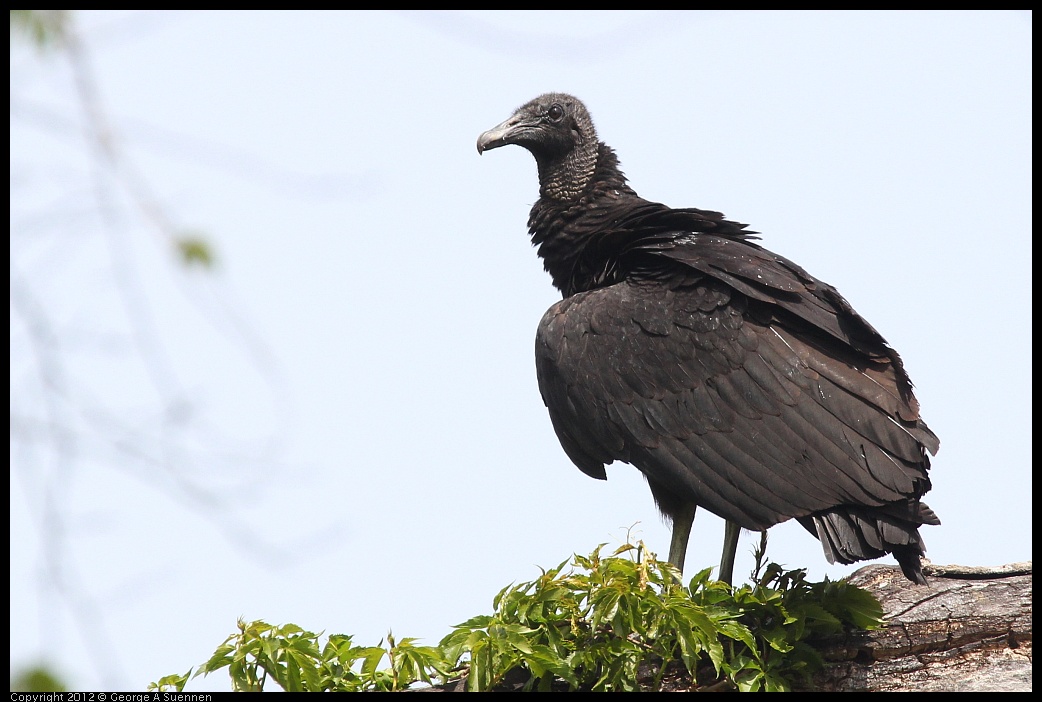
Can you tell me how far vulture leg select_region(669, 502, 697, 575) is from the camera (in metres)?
4.35

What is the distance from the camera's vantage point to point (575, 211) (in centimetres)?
511

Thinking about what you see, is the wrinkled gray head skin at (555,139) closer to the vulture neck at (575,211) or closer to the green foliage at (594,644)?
the vulture neck at (575,211)

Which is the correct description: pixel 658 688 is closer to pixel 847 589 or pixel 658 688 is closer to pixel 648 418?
pixel 847 589

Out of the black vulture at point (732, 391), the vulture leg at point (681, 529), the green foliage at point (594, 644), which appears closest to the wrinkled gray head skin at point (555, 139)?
the black vulture at point (732, 391)

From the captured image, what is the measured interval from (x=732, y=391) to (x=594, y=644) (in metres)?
1.13

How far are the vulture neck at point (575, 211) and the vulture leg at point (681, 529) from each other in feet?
3.38

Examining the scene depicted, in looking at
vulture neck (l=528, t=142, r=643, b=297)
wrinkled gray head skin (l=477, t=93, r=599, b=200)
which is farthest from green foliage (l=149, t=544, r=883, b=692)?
wrinkled gray head skin (l=477, t=93, r=599, b=200)

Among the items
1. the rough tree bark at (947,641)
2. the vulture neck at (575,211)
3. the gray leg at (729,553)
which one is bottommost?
the rough tree bark at (947,641)

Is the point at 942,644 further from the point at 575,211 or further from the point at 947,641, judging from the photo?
the point at 575,211

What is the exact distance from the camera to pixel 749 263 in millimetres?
4352

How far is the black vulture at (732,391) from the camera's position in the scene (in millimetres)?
3836

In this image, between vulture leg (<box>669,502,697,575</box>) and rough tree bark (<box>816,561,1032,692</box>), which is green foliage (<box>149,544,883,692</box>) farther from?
vulture leg (<box>669,502,697,575</box>)

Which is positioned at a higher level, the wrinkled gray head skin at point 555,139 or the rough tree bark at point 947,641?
the wrinkled gray head skin at point 555,139
